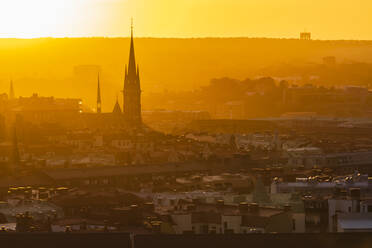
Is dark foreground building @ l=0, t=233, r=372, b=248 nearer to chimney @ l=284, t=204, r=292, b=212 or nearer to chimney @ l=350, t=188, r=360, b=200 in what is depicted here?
chimney @ l=284, t=204, r=292, b=212

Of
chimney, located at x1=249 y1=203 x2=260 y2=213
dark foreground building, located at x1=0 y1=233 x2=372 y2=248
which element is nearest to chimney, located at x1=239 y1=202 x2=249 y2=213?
chimney, located at x1=249 y1=203 x2=260 y2=213

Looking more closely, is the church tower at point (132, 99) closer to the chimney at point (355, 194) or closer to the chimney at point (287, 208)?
the chimney at point (355, 194)

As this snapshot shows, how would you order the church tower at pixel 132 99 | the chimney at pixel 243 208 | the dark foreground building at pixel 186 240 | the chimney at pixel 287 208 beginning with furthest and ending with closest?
the church tower at pixel 132 99, the chimney at pixel 243 208, the chimney at pixel 287 208, the dark foreground building at pixel 186 240

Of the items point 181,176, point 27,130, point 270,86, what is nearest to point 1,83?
point 270,86

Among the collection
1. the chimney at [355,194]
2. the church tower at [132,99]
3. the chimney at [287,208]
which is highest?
the church tower at [132,99]

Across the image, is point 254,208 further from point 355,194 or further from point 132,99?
point 132,99

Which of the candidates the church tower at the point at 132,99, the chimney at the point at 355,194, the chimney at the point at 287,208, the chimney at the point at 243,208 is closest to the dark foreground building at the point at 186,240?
the chimney at the point at 287,208

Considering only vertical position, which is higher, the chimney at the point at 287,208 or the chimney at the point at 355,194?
the chimney at the point at 355,194

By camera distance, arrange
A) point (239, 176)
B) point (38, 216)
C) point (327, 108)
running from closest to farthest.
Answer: point (38, 216)
point (239, 176)
point (327, 108)

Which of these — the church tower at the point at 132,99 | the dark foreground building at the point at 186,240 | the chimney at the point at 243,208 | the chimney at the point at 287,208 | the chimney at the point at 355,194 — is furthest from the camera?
the church tower at the point at 132,99

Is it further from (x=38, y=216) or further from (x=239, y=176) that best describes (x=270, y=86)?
(x=38, y=216)

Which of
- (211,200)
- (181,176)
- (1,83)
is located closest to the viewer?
(211,200)
